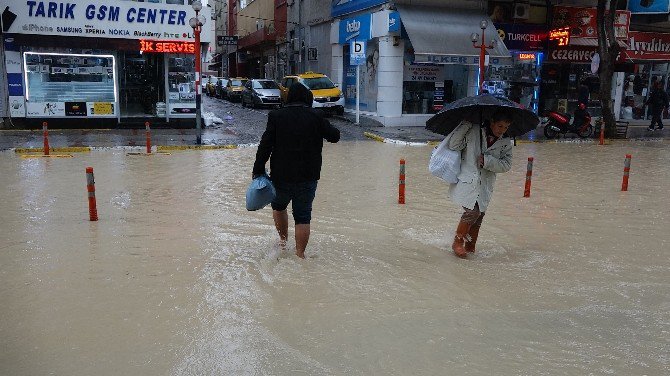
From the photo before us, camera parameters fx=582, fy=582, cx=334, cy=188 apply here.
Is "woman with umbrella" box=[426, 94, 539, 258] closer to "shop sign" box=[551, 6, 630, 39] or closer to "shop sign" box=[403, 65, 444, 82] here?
"shop sign" box=[403, 65, 444, 82]

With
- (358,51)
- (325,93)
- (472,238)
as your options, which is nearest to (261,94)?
(325,93)

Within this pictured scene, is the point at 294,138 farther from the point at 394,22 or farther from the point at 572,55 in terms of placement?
the point at 572,55

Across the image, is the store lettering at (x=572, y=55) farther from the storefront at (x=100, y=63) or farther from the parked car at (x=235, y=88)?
the parked car at (x=235, y=88)

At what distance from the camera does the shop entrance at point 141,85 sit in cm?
2038

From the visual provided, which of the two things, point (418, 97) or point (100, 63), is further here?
point (418, 97)

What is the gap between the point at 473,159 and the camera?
610cm

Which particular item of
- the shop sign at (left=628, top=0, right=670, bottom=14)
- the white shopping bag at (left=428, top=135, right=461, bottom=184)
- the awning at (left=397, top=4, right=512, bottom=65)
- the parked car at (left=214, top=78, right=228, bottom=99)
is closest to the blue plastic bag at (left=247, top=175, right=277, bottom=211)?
the white shopping bag at (left=428, top=135, right=461, bottom=184)

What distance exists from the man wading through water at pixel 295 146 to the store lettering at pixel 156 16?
1536 centimetres

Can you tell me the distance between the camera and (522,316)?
4.91 meters

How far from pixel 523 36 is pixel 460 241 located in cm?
2042

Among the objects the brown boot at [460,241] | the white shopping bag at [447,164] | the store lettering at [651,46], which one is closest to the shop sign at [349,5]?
the store lettering at [651,46]

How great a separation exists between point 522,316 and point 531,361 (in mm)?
821

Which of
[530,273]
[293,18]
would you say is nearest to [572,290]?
[530,273]

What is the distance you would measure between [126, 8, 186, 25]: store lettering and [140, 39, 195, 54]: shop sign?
0.67 m
